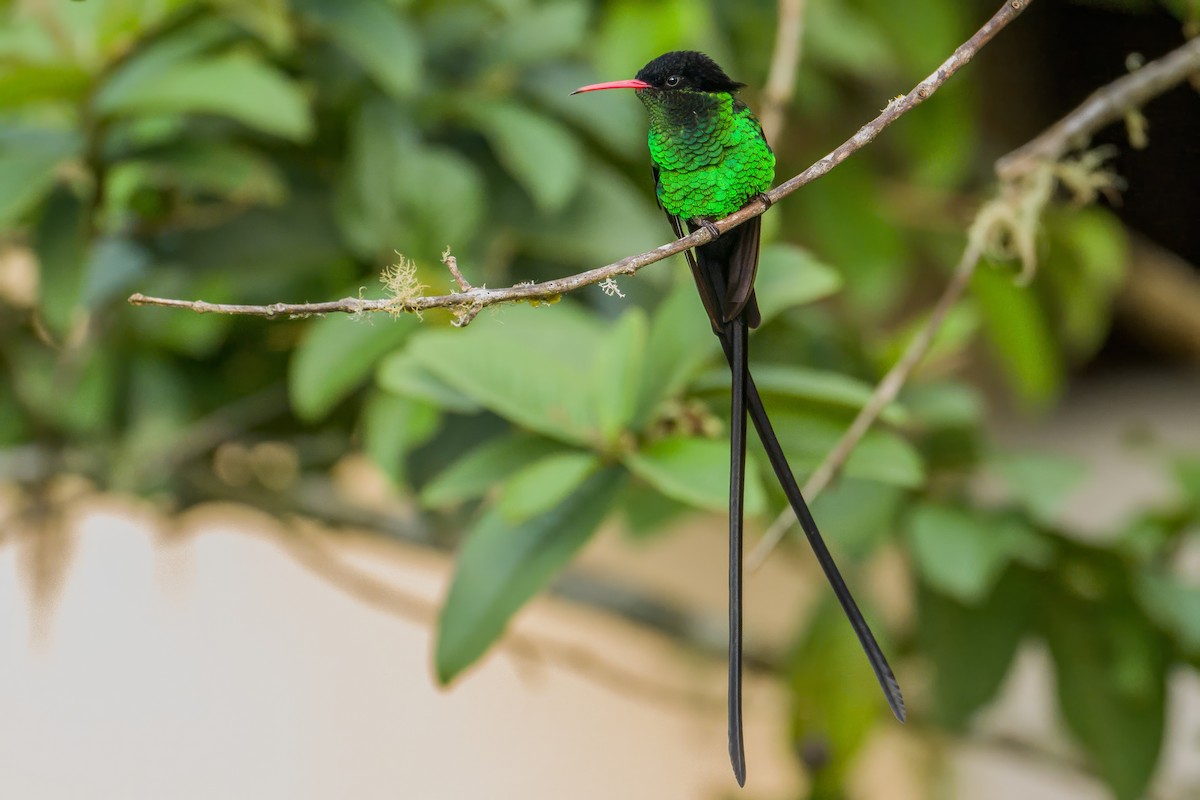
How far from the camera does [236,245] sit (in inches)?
28.9

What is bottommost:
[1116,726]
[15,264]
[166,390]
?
[1116,726]

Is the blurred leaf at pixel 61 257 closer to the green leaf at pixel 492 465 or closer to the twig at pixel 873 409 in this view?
the green leaf at pixel 492 465

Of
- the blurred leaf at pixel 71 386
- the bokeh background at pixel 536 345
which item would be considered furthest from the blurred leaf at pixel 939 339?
the blurred leaf at pixel 71 386

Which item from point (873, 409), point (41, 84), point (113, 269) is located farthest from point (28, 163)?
point (873, 409)

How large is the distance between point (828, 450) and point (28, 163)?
464mm

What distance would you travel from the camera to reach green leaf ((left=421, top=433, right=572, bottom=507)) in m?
0.54

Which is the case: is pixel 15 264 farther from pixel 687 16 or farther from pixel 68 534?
pixel 687 16

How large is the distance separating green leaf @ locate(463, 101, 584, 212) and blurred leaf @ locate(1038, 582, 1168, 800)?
469mm

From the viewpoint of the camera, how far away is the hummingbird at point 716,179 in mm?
237

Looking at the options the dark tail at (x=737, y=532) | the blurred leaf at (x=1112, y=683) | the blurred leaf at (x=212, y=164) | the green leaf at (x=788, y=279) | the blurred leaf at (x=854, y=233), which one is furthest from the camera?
the blurred leaf at (x=854, y=233)

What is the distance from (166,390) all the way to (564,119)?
39cm

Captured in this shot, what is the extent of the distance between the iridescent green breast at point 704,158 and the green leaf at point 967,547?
1.56 ft

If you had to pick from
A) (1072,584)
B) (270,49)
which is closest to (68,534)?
(270,49)

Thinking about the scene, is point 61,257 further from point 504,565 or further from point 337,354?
point 504,565
